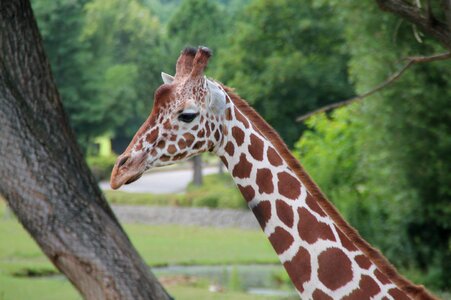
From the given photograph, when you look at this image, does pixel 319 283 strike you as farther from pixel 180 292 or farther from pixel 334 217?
pixel 180 292

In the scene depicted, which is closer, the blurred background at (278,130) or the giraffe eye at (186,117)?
the giraffe eye at (186,117)

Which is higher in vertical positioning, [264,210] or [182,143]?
[182,143]

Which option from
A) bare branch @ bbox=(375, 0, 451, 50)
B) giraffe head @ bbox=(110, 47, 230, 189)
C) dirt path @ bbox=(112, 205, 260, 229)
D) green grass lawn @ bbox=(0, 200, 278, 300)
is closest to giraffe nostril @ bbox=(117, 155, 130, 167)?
giraffe head @ bbox=(110, 47, 230, 189)

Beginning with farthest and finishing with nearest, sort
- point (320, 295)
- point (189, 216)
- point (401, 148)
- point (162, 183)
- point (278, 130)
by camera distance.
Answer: point (162, 183) < point (189, 216) < point (278, 130) < point (401, 148) < point (320, 295)

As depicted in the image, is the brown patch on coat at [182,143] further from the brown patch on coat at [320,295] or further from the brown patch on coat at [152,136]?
the brown patch on coat at [320,295]

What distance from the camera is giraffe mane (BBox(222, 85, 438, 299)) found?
468cm

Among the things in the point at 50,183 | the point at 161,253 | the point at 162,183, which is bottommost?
the point at 162,183

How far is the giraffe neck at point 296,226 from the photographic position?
15.4 ft

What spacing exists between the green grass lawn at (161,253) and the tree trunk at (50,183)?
496 cm


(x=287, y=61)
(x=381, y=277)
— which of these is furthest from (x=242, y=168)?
(x=287, y=61)

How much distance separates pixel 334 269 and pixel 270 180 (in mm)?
489

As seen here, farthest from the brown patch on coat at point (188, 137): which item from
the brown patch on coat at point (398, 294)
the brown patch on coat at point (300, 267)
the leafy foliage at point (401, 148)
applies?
the leafy foliage at point (401, 148)

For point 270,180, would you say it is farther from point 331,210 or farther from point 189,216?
point 189,216

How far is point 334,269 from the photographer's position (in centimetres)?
470
